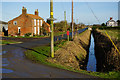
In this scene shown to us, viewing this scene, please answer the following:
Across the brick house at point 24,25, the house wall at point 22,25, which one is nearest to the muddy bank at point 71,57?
the brick house at point 24,25

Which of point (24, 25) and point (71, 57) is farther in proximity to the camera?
point (24, 25)

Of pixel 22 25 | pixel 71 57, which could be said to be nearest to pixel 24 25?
pixel 22 25

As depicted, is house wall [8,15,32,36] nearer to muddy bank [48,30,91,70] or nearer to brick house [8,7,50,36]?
brick house [8,7,50,36]

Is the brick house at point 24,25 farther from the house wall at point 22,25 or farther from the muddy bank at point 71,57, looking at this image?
the muddy bank at point 71,57

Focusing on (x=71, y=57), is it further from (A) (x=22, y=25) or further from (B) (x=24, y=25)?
(A) (x=22, y=25)

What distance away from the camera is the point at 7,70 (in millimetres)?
8609

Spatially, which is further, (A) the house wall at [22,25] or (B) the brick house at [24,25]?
(A) the house wall at [22,25]

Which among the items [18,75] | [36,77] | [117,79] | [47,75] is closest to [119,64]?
[117,79]

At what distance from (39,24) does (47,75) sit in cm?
4015

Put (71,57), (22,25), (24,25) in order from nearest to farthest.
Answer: (71,57) < (24,25) < (22,25)

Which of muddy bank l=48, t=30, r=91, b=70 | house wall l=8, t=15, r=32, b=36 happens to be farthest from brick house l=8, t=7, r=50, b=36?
muddy bank l=48, t=30, r=91, b=70

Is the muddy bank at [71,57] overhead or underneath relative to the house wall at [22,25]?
underneath

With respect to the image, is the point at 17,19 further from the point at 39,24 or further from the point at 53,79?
the point at 53,79

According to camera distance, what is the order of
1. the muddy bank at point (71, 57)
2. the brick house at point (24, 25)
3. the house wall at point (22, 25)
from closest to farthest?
the muddy bank at point (71, 57), the brick house at point (24, 25), the house wall at point (22, 25)
